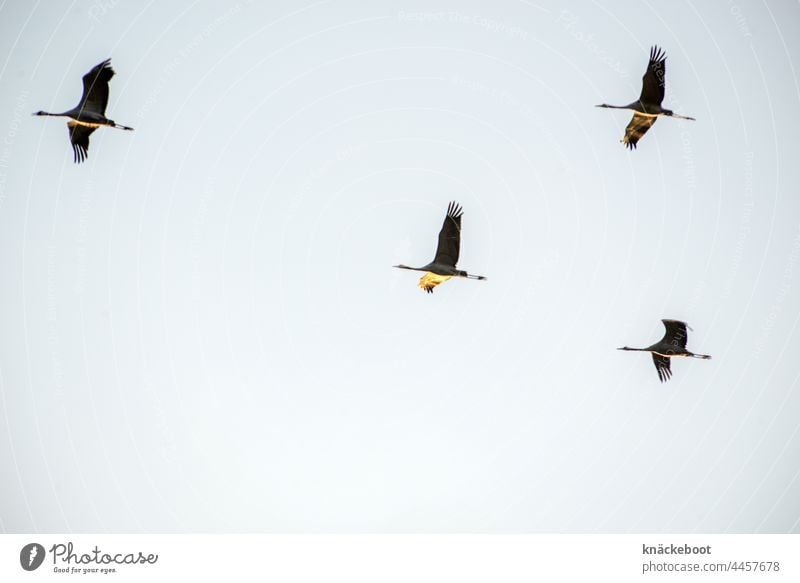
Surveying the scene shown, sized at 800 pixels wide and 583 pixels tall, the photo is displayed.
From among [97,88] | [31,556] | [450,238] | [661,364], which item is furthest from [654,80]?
[31,556]

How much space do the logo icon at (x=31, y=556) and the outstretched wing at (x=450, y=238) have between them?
9.85 m

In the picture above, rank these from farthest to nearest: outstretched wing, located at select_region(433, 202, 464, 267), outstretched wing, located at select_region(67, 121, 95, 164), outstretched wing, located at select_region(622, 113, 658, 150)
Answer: outstretched wing, located at select_region(622, 113, 658, 150) → outstretched wing, located at select_region(433, 202, 464, 267) → outstretched wing, located at select_region(67, 121, 95, 164)

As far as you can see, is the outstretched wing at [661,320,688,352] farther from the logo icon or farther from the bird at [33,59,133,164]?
the logo icon

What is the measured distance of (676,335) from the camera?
28.8 m

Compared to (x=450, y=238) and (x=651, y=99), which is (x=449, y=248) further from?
(x=651, y=99)

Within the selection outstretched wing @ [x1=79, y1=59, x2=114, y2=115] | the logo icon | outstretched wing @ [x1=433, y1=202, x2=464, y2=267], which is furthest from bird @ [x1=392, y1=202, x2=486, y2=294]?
the logo icon

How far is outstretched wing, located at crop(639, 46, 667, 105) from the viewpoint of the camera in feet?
89.9

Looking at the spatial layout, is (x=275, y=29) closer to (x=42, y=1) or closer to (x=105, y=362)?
(x=42, y=1)

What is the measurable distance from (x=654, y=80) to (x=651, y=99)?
516 mm

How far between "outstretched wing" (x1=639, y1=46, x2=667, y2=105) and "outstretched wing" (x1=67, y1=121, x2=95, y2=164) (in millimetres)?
11429

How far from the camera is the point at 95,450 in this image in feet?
104

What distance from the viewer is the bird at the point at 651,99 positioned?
2742 centimetres

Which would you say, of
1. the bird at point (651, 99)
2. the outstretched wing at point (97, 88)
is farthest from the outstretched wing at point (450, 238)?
the outstretched wing at point (97, 88)

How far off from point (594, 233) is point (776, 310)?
186 inches
